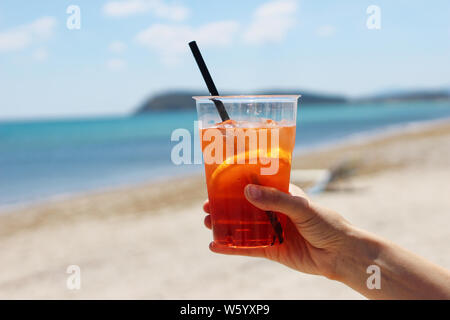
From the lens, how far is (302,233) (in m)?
2.06

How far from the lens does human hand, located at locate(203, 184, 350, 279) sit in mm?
1795

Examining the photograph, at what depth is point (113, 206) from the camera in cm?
999

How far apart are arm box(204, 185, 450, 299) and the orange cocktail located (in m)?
0.06

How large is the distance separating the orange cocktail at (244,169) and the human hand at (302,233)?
6 centimetres

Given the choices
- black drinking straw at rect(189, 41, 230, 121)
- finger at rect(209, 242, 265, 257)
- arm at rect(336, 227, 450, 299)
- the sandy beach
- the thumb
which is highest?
black drinking straw at rect(189, 41, 230, 121)

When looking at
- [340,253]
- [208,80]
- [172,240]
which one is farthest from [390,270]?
[172,240]

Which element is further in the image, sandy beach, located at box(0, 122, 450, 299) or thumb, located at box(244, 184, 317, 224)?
sandy beach, located at box(0, 122, 450, 299)

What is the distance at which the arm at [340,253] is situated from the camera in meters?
1.81

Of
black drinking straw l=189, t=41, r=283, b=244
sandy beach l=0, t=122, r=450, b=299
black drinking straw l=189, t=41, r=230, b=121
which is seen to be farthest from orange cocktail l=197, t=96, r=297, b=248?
sandy beach l=0, t=122, r=450, b=299

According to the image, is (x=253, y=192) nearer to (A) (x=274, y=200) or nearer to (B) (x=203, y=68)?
(A) (x=274, y=200)

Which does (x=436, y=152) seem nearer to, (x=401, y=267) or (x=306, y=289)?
(x=306, y=289)

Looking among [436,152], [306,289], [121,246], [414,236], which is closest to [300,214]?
[306,289]

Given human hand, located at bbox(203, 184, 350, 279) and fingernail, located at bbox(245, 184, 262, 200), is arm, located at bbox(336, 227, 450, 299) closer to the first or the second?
human hand, located at bbox(203, 184, 350, 279)

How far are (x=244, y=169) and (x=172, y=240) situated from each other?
502 cm
